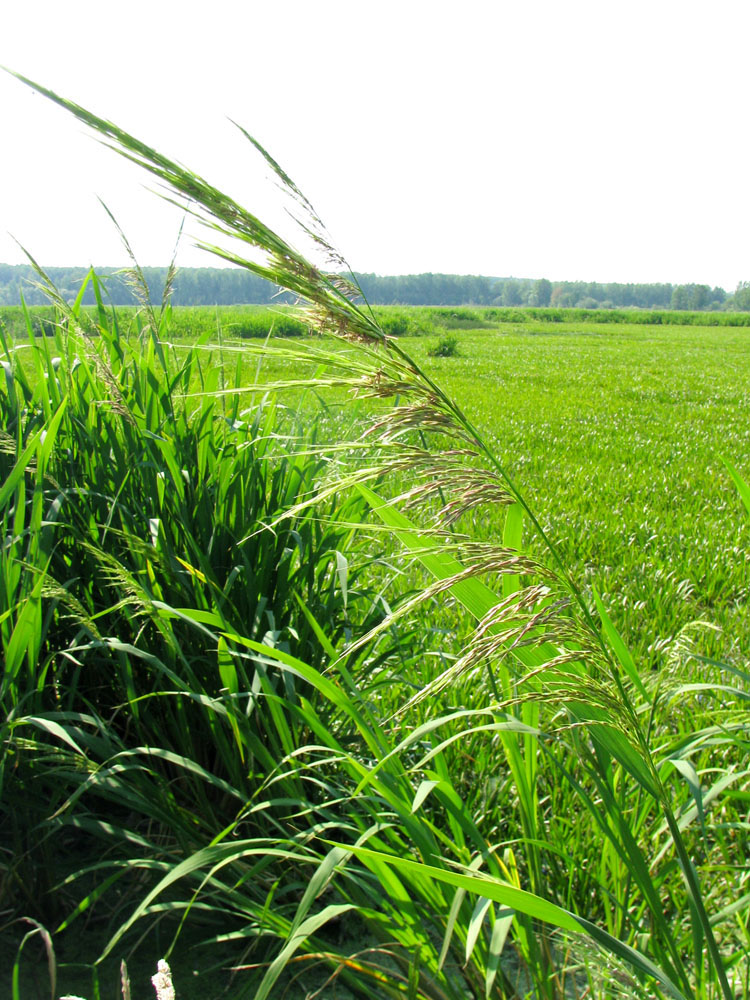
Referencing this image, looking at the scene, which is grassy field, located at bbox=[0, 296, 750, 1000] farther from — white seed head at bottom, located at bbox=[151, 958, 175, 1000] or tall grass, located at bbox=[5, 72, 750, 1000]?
white seed head at bottom, located at bbox=[151, 958, 175, 1000]

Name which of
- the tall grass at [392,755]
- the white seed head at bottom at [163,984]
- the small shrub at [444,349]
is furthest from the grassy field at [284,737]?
the small shrub at [444,349]

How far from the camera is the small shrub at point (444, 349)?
16375mm

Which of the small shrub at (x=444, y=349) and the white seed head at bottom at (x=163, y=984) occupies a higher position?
the small shrub at (x=444, y=349)

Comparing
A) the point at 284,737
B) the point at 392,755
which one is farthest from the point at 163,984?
the point at 284,737

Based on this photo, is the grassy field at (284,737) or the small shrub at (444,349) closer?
the grassy field at (284,737)

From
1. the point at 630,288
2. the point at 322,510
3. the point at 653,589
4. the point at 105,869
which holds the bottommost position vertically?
the point at 105,869

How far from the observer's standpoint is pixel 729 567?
321 cm

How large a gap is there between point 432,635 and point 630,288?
127983 mm

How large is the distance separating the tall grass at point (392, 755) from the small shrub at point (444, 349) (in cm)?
1472

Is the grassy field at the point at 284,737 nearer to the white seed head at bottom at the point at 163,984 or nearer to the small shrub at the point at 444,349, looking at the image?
the white seed head at bottom at the point at 163,984

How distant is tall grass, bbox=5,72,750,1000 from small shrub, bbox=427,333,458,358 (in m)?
14.7

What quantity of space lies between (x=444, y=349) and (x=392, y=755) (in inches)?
639

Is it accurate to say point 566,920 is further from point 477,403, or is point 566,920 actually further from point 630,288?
point 630,288

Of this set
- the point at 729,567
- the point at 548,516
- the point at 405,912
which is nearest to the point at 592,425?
the point at 548,516
